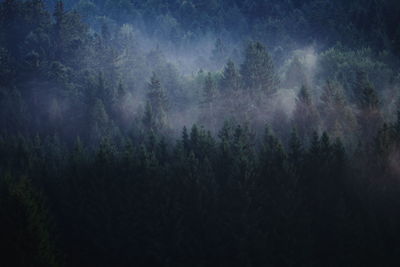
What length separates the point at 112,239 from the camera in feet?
126

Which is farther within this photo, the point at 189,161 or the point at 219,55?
the point at 219,55

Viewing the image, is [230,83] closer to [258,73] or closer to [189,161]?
[258,73]

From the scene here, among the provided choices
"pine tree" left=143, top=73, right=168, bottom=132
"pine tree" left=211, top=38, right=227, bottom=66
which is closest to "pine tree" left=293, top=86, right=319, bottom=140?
"pine tree" left=143, top=73, right=168, bottom=132

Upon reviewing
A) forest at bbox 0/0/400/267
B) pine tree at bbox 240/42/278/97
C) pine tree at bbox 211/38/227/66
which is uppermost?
pine tree at bbox 211/38/227/66

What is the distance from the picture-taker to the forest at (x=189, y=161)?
110ft

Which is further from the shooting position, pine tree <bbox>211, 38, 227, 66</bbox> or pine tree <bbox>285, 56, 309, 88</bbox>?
pine tree <bbox>211, 38, 227, 66</bbox>

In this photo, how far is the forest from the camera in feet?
110

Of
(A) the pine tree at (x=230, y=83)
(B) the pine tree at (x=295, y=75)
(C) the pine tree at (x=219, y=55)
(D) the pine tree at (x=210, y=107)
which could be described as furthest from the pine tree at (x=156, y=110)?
(C) the pine tree at (x=219, y=55)

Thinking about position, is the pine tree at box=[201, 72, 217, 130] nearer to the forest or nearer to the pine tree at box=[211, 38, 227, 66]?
the forest

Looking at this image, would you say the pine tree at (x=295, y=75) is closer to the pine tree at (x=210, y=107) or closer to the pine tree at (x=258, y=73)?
the pine tree at (x=258, y=73)

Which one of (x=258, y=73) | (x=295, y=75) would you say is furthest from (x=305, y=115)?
(x=295, y=75)

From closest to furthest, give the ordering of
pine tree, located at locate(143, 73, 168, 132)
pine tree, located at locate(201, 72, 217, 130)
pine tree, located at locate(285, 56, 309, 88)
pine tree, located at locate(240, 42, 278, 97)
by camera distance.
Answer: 1. pine tree, located at locate(143, 73, 168, 132)
2. pine tree, located at locate(201, 72, 217, 130)
3. pine tree, located at locate(240, 42, 278, 97)
4. pine tree, located at locate(285, 56, 309, 88)

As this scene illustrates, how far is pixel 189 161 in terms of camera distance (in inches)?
1523

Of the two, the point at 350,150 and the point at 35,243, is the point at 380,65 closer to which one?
the point at 350,150
